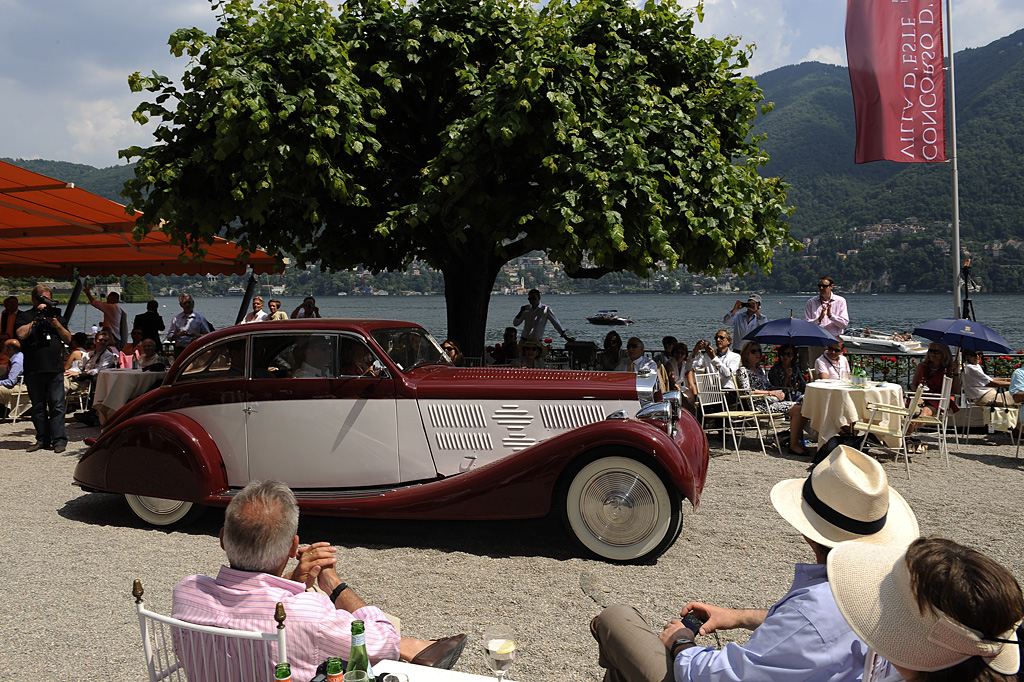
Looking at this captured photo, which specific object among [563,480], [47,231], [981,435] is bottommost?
[981,435]

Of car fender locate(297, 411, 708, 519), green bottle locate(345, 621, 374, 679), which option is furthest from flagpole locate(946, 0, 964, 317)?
green bottle locate(345, 621, 374, 679)

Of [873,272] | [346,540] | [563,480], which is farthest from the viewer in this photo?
[873,272]

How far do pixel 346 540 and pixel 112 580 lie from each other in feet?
5.64

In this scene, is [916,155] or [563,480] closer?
[563,480]

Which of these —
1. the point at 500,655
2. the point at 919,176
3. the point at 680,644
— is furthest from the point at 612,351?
the point at 919,176

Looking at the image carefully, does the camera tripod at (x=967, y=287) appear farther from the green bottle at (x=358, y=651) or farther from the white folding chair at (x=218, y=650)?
the white folding chair at (x=218, y=650)

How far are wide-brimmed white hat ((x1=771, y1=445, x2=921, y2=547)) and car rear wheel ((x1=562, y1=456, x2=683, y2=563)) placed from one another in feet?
8.81

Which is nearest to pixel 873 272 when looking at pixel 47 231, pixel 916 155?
pixel 916 155

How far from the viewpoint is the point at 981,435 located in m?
10.2

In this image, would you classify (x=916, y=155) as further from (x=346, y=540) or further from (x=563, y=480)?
(x=346, y=540)

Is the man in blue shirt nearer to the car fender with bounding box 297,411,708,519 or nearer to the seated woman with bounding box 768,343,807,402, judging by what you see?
the car fender with bounding box 297,411,708,519

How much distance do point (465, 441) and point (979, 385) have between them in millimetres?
7997

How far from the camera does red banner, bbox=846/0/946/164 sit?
1229 cm

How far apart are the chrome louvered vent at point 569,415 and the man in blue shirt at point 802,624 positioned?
114 inches
